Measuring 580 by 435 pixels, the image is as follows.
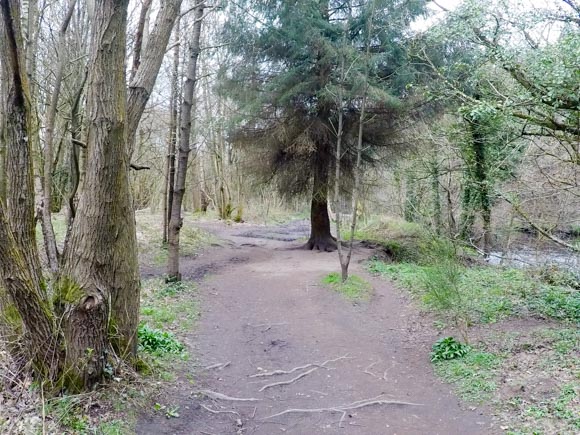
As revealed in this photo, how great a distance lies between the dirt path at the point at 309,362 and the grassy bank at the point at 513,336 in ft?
1.03

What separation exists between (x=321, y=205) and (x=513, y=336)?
28.8ft

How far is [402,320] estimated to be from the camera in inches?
306

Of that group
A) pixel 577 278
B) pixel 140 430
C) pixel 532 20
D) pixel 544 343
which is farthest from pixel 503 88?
pixel 140 430

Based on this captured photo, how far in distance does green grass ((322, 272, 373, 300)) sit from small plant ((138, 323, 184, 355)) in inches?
152

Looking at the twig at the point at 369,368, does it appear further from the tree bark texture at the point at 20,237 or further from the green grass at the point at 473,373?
the tree bark texture at the point at 20,237

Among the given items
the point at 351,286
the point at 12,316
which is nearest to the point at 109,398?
the point at 12,316

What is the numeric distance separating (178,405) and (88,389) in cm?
89

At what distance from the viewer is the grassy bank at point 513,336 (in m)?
4.26

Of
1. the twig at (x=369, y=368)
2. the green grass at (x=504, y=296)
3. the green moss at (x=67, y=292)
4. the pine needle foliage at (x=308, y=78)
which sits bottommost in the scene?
the twig at (x=369, y=368)

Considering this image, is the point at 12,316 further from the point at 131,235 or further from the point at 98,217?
the point at 131,235

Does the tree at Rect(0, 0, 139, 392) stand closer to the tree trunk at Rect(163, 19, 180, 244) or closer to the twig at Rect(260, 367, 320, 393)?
the twig at Rect(260, 367, 320, 393)

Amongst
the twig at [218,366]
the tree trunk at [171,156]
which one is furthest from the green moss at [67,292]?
the tree trunk at [171,156]

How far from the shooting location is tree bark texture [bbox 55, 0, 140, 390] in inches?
162

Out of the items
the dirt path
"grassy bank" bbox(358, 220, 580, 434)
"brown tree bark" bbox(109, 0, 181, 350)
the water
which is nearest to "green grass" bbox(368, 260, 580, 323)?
"grassy bank" bbox(358, 220, 580, 434)
